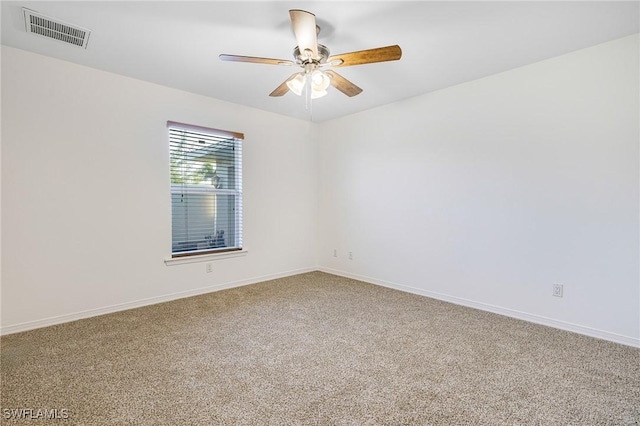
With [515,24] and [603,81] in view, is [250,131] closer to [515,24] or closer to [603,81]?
[515,24]

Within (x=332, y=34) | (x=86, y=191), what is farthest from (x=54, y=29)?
(x=332, y=34)

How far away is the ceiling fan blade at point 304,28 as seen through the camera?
177 centimetres

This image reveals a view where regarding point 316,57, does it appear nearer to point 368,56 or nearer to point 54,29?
point 368,56

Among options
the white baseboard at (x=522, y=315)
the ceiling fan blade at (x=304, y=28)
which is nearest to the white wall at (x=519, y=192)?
the white baseboard at (x=522, y=315)

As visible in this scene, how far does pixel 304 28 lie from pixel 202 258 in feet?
9.31

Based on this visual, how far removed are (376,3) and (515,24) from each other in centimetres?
107

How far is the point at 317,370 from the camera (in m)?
2.06

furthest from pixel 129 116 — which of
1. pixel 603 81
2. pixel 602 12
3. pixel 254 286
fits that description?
pixel 603 81

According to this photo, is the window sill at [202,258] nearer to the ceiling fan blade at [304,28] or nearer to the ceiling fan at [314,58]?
the ceiling fan at [314,58]

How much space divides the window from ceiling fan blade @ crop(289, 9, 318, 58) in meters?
2.10

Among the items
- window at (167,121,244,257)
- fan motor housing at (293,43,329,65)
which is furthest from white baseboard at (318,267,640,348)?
fan motor housing at (293,43,329,65)

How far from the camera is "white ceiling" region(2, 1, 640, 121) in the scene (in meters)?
2.05

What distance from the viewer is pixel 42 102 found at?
2717 mm
